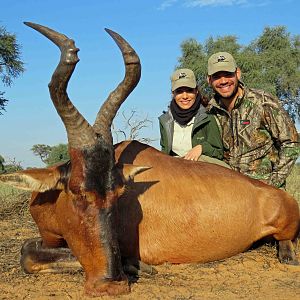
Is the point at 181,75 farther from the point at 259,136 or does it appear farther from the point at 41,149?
the point at 41,149

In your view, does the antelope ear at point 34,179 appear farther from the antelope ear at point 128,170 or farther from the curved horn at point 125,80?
the curved horn at point 125,80

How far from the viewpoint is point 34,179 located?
4.73 metres

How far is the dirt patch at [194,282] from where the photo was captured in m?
4.55

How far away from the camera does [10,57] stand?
953 inches

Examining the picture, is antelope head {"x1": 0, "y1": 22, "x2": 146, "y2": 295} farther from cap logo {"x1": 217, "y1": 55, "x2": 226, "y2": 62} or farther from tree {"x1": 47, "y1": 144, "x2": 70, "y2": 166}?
tree {"x1": 47, "y1": 144, "x2": 70, "y2": 166}

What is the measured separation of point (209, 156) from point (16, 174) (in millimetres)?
3533

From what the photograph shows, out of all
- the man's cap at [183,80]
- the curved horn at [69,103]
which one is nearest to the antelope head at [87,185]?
the curved horn at [69,103]

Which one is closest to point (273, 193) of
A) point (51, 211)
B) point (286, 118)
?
point (286, 118)

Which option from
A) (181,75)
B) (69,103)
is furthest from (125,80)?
(181,75)

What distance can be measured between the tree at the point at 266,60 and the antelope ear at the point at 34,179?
26148mm

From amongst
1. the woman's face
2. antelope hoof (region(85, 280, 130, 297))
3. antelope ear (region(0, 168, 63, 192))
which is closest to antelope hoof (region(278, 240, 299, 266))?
antelope hoof (region(85, 280, 130, 297))

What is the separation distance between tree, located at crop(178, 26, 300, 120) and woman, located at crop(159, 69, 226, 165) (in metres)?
23.0

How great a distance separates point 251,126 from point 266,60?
25.7m

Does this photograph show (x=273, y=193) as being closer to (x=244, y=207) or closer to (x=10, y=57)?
(x=244, y=207)
